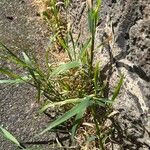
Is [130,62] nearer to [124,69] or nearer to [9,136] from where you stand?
[124,69]

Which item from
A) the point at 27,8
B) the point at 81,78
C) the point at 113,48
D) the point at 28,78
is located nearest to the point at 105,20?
the point at 113,48

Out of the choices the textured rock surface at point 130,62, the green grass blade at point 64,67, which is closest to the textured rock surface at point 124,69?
the textured rock surface at point 130,62

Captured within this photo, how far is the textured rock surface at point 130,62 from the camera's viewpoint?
4.99 feet

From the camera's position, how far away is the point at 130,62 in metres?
1.60

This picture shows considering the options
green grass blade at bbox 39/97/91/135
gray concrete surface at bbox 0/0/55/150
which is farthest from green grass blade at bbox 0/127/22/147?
green grass blade at bbox 39/97/91/135

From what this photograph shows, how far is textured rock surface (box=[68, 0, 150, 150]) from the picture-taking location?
1521mm

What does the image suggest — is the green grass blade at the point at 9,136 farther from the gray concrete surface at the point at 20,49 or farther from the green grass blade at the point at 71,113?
the green grass blade at the point at 71,113

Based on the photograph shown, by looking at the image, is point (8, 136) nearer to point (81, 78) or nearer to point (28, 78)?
point (28, 78)

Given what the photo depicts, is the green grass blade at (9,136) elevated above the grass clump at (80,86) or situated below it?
below

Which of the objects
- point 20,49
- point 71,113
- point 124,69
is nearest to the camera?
point 71,113

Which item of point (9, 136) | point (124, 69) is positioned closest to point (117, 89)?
point (124, 69)

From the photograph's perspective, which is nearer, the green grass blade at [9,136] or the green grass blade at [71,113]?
the green grass blade at [71,113]

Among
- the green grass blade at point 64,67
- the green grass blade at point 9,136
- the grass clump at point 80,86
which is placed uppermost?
the green grass blade at point 64,67

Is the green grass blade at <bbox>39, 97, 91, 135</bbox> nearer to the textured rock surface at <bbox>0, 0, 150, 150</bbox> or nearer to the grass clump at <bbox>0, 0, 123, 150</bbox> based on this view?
the grass clump at <bbox>0, 0, 123, 150</bbox>
